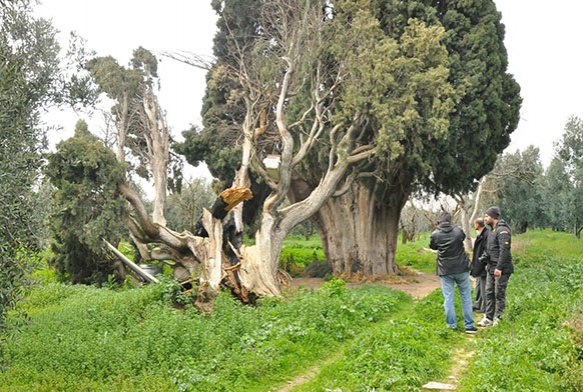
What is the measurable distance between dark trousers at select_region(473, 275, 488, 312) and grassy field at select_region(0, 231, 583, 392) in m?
0.51

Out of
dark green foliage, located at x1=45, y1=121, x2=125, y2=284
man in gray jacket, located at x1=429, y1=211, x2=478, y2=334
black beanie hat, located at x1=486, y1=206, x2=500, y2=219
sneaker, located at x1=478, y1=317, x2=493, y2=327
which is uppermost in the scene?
dark green foliage, located at x1=45, y1=121, x2=125, y2=284

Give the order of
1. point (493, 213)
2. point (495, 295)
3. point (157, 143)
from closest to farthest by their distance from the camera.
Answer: point (495, 295) → point (493, 213) → point (157, 143)

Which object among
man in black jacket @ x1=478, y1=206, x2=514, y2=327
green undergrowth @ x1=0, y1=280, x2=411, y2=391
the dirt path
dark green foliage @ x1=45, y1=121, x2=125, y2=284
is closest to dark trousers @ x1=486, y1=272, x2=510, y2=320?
man in black jacket @ x1=478, y1=206, x2=514, y2=327

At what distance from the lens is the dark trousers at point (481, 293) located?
10406 mm

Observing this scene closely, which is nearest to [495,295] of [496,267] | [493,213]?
[496,267]

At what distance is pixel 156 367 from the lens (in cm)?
720

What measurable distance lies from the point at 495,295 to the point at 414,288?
8091 mm

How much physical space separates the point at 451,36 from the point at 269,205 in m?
8.62

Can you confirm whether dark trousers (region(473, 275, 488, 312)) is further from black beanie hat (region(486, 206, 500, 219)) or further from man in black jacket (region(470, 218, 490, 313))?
black beanie hat (region(486, 206, 500, 219))

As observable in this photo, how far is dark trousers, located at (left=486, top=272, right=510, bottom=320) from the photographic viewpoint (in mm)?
8875

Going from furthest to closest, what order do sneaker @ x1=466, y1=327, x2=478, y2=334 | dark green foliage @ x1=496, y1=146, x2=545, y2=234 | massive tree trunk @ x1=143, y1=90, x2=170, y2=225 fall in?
dark green foliage @ x1=496, y1=146, x2=545, y2=234
massive tree trunk @ x1=143, y1=90, x2=170, y2=225
sneaker @ x1=466, y1=327, x2=478, y2=334

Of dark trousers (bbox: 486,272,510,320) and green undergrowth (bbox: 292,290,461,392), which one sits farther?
dark trousers (bbox: 486,272,510,320)

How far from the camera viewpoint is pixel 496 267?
29.1ft

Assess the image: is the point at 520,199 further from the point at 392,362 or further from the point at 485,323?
the point at 392,362
